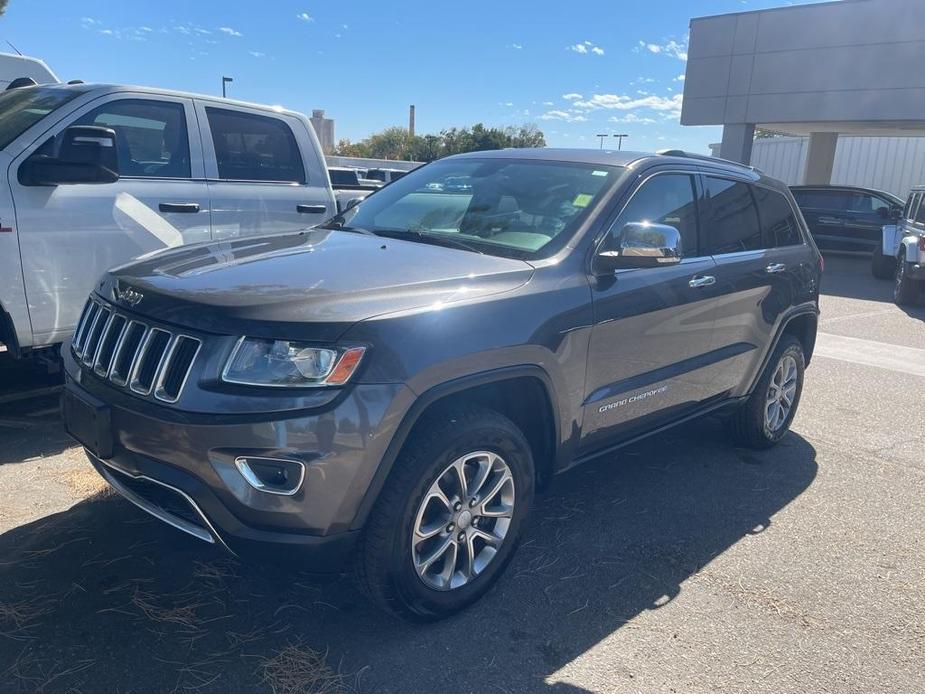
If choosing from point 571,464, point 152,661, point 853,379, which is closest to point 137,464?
point 152,661

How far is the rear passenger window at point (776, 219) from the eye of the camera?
471 cm

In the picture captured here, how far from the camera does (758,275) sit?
4.43m

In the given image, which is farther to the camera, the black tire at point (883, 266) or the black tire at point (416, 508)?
the black tire at point (883, 266)

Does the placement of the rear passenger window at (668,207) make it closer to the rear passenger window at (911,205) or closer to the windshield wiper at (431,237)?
the windshield wiper at (431,237)

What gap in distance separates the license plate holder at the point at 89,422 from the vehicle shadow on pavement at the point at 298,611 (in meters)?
0.65

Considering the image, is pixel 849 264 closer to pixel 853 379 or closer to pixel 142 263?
pixel 853 379

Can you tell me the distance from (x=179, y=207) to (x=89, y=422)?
2624mm

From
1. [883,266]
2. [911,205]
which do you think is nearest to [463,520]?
[911,205]

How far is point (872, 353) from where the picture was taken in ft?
26.6

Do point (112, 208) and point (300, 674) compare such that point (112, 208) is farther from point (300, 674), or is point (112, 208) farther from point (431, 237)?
point (300, 674)

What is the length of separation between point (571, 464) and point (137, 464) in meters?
1.78

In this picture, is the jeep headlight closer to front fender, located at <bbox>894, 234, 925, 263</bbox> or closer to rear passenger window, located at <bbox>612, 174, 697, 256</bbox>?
rear passenger window, located at <bbox>612, 174, 697, 256</bbox>

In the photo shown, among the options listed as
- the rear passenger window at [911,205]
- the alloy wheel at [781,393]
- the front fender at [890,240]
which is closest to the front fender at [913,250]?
the rear passenger window at [911,205]

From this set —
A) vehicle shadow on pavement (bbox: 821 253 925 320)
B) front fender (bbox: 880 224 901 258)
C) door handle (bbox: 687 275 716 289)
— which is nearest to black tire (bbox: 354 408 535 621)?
door handle (bbox: 687 275 716 289)
